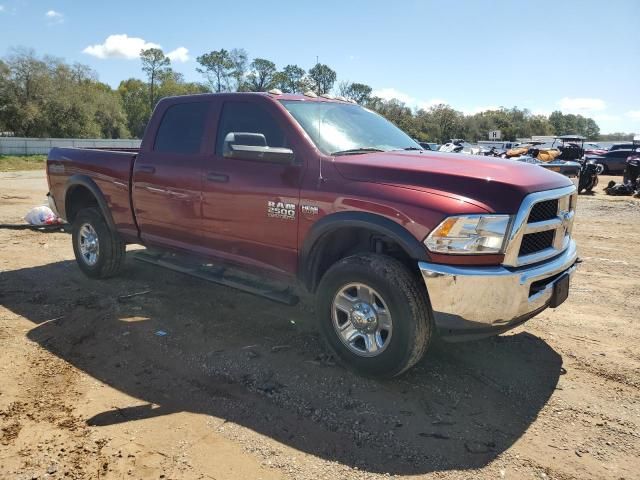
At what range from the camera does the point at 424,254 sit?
323 cm

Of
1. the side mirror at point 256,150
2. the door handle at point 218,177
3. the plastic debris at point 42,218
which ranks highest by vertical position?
the side mirror at point 256,150

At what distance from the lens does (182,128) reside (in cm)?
507

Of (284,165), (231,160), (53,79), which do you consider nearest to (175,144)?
(231,160)

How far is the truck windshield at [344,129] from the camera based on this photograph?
161 inches

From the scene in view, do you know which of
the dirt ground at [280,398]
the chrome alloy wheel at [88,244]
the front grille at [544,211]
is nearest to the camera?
the dirt ground at [280,398]

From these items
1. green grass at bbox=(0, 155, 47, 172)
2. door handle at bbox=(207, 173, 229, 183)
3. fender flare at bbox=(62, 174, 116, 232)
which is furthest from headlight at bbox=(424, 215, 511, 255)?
green grass at bbox=(0, 155, 47, 172)

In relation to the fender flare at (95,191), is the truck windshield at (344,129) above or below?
above

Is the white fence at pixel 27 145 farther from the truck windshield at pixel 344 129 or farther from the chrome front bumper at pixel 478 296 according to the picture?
the chrome front bumper at pixel 478 296

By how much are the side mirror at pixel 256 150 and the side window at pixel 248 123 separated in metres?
0.25

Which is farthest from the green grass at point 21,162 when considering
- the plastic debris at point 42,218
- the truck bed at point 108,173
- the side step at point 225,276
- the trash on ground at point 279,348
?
the trash on ground at point 279,348

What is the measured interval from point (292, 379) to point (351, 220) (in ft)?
4.00

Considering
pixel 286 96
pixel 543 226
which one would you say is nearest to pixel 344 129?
pixel 286 96

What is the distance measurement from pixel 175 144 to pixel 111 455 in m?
3.13

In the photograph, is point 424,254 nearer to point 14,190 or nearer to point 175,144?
point 175,144
